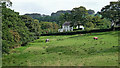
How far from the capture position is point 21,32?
33.0 metres

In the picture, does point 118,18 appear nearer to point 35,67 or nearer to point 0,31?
point 0,31

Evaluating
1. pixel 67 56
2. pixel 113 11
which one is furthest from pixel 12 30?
pixel 113 11

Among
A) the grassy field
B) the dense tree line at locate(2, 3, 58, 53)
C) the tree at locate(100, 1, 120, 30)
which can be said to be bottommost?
the grassy field

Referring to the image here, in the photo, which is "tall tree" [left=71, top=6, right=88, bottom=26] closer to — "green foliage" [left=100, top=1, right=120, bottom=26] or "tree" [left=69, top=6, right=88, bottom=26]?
"tree" [left=69, top=6, right=88, bottom=26]

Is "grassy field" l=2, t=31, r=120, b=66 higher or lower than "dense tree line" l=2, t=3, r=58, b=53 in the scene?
lower

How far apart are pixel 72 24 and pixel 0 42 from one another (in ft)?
202

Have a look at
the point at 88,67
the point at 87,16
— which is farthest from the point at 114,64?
the point at 87,16

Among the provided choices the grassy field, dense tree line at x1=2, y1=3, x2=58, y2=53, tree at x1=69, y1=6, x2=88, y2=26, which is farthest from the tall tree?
the grassy field

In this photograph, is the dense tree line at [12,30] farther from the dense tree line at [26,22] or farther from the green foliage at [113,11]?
the green foliage at [113,11]

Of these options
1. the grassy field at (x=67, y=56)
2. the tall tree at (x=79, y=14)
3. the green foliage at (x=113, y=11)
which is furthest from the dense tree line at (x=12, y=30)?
the tall tree at (x=79, y=14)

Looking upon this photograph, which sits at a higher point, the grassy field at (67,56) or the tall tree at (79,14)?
the tall tree at (79,14)

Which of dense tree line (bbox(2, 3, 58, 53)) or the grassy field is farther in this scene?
dense tree line (bbox(2, 3, 58, 53))

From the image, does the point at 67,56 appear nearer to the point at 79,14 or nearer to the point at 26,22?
the point at 26,22

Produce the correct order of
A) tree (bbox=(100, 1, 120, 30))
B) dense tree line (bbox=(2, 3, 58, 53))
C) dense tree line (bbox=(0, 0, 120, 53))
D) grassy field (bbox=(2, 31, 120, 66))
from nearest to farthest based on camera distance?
grassy field (bbox=(2, 31, 120, 66)), dense tree line (bbox=(2, 3, 58, 53)), dense tree line (bbox=(0, 0, 120, 53)), tree (bbox=(100, 1, 120, 30))
